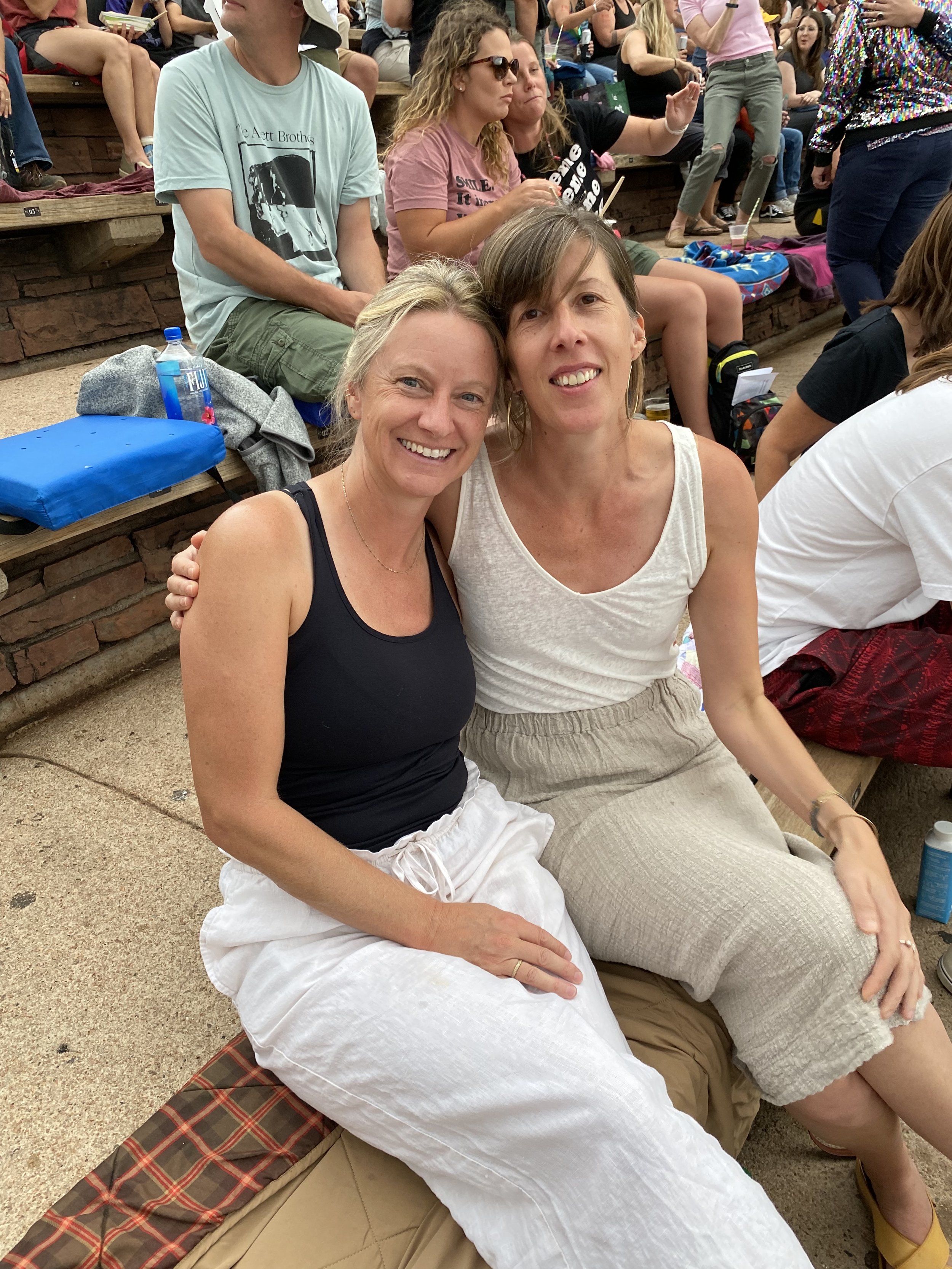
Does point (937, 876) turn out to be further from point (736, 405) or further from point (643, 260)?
point (643, 260)

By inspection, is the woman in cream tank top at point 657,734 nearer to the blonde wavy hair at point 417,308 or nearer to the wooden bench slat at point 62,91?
the blonde wavy hair at point 417,308

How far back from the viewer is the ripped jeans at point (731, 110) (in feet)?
19.1

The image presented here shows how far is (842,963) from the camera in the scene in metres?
1.30

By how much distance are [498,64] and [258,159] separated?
82 centimetres

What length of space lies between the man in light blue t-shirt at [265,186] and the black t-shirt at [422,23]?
1232 mm

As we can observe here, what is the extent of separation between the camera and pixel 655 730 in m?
1.67

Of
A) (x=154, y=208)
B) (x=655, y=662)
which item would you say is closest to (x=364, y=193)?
(x=154, y=208)

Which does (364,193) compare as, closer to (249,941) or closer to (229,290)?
(229,290)

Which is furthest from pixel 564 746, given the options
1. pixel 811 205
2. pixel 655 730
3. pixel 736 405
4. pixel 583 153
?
pixel 811 205

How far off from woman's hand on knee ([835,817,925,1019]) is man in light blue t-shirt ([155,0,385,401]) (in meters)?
1.95

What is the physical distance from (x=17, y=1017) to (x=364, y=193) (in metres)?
2.62

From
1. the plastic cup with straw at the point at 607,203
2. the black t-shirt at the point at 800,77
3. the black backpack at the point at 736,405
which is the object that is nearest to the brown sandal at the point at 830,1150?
the plastic cup with straw at the point at 607,203

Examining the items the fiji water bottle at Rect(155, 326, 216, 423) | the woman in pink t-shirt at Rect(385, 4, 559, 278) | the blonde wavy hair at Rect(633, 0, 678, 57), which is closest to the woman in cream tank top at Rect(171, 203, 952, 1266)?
the fiji water bottle at Rect(155, 326, 216, 423)

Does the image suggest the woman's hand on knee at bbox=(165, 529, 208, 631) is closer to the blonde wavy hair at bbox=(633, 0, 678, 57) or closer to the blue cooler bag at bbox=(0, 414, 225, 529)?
the blue cooler bag at bbox=(0, 414, 225, 529)
